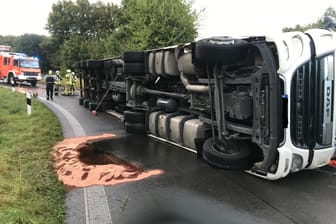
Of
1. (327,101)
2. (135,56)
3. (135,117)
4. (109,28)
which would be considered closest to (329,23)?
(327,101)

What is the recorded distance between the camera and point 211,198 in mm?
4508

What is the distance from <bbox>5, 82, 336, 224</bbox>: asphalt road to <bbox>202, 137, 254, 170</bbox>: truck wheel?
166mm

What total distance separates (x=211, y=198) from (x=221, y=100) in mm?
1616

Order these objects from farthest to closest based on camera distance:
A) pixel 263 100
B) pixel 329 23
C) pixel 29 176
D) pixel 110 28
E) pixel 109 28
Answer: pixel 110 28
pixel 109 28
pixel 329 23
pixel 29 176
pixel 263 100

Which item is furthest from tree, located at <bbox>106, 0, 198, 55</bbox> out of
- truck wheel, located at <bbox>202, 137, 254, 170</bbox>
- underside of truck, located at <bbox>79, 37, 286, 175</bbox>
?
truck wheel, located at <bbox>202, 137, 254, 170</bbox>

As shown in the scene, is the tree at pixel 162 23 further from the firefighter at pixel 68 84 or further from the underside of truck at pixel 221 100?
the underside of truck at pixel 221 100

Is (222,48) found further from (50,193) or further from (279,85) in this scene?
(50,193)

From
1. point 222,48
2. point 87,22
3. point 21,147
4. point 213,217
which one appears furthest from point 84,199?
point 87,22

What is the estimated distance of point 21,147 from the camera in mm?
7188

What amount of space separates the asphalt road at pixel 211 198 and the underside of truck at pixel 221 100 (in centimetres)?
30

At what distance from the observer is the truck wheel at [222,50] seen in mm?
5066

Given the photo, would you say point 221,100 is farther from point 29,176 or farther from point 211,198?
point 29,176

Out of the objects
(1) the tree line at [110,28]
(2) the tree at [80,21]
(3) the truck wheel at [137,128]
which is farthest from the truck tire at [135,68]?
(2) the tree at [80,21]

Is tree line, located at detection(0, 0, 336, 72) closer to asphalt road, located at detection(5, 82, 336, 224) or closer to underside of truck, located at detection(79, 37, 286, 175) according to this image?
underside of truck, located at detection(79, 37, 286, 175)
